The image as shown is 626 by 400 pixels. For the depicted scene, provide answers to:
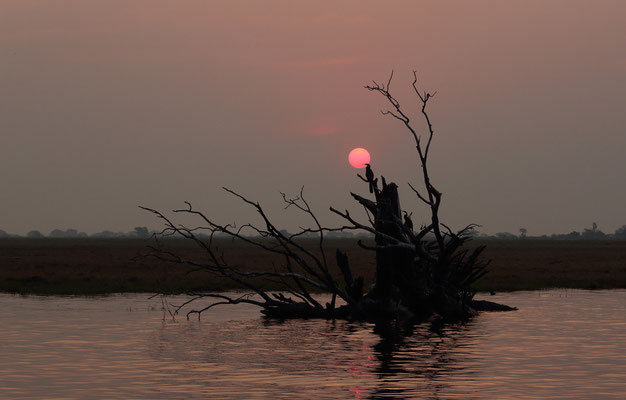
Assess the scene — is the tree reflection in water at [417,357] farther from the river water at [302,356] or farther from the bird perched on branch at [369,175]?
Answer: the bird perched on branch at [369,175]

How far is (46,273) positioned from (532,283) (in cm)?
2766

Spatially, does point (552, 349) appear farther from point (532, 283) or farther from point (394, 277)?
point (532, 283)

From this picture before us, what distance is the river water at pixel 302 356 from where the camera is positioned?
18.0m

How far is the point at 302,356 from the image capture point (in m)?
23.2

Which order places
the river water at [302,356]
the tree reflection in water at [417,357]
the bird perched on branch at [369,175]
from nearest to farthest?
1. the river water at [302,356]
2. the tree reflection in water at [417,357]
3. the bird perched on branch at [369,175]

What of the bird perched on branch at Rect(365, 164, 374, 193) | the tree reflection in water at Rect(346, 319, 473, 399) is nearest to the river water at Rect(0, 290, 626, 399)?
the tree reflection in water at Rect(346, 319, 473, 399)

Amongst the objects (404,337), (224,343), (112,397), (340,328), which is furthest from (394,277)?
(112,397)

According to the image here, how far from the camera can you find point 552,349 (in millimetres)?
24797

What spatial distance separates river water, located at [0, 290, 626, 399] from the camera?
18.0m

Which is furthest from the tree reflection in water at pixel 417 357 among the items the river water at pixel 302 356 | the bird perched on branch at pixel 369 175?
the bird perched on branch at pixel 369 175

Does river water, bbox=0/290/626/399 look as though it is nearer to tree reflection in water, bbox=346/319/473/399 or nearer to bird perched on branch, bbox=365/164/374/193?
tree reflection in water, bbox=346/319/473/399

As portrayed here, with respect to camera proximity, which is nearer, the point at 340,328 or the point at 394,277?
the point at 340,328

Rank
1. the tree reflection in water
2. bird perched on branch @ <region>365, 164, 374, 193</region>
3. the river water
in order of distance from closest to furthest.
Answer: the river water, the tree reflection in water, bird perched on branch @ <region>365, 164, 374, 193</region>

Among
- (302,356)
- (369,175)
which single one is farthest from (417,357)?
(369,175)
